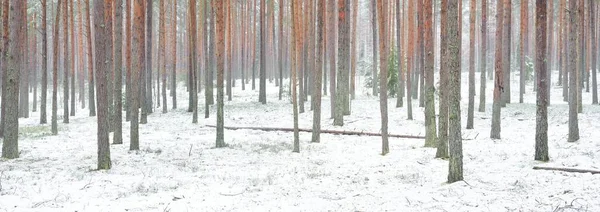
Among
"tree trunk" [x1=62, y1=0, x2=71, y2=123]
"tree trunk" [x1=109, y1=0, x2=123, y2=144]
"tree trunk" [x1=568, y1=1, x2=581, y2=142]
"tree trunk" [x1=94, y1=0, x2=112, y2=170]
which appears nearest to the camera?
"tree trunk" [x1=94, y1=0, x2=112, y2=170]

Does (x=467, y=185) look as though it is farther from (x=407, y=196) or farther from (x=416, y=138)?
(x=416, y=138)

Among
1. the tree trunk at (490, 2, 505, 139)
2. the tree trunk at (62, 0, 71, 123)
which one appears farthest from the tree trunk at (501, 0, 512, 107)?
the tree trunk at (62, 0, 71, 123)

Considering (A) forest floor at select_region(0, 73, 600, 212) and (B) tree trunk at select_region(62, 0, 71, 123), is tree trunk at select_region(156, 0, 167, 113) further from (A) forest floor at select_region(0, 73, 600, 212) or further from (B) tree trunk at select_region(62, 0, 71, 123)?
(A) forest floor at select_region(0, 73, 600, 212)

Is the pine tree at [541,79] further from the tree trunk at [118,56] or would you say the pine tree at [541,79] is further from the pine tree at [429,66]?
the tree trunk at [118,56]

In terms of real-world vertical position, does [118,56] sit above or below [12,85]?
above

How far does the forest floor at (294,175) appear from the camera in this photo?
6723 millimetres

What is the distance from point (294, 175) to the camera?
→ 9055mm

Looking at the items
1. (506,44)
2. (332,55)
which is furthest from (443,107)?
(332,55)

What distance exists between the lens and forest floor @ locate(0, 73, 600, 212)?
6723 mm

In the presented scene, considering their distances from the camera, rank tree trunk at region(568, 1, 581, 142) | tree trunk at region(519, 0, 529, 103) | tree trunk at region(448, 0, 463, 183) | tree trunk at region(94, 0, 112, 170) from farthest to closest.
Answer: tree trunk at region(519, 0, 529, 103)
tree trunk at region(568, 1, 581, 142)
tree trunk at region(94, 0, 112, 170)
tree trunk at region(448, 0, 463, 183)

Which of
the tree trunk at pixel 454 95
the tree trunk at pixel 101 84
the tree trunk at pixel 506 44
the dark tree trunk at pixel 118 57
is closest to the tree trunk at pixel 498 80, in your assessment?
the tree trunk at pixel 506 44

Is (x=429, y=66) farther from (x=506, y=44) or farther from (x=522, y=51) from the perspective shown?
(x=522, y=51)

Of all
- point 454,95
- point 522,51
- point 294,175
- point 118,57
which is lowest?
point 294,175

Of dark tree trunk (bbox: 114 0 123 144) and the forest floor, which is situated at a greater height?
dark tree trunk (bbox: 114 0 123 144)
